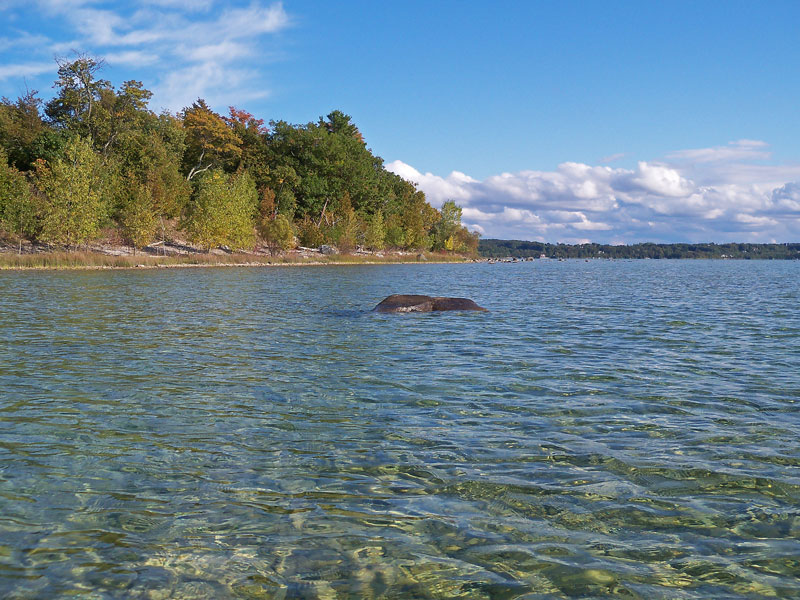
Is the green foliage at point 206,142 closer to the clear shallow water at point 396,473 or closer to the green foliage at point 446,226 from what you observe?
the green foliage at point 446,226

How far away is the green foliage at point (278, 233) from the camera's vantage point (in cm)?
8869

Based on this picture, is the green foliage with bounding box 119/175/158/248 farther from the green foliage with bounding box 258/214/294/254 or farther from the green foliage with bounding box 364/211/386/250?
the green foliage with bounding box 364/211/386/250

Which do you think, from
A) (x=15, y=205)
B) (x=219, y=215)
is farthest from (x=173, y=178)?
(x=15, y=205)

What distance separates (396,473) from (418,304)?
1925cm

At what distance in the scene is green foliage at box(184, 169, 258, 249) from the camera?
256 feet

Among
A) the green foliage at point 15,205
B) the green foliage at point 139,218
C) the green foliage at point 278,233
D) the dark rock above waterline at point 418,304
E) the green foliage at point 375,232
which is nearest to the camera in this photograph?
the dark rock above waterline at point 418,304

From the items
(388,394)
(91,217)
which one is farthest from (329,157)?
(388,394)

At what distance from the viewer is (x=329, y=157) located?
358 ft

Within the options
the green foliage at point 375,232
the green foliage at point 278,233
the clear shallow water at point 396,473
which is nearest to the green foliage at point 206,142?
the green foliage at point 278,233

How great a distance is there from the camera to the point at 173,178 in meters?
83.4

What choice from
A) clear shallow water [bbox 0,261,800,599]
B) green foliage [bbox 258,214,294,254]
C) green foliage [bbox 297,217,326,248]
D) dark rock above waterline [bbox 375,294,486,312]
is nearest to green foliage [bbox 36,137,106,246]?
green foliage [bbox 258,214,294,254]

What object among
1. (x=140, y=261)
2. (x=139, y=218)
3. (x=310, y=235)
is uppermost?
(x=310, y=235)

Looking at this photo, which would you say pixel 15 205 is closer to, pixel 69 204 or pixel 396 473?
pixel 69 204

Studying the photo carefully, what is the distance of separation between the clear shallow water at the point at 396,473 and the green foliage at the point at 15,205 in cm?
5536
